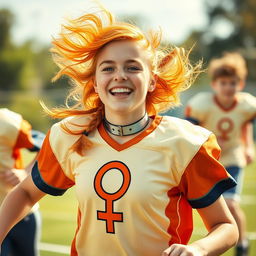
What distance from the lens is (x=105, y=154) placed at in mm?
2973

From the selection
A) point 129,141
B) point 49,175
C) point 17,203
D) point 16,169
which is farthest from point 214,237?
point 16,169

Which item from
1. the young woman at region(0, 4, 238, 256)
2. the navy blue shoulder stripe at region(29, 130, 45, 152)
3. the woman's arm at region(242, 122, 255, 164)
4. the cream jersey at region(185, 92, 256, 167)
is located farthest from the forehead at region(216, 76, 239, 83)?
the young woman at region(0, 4, 238, 256)

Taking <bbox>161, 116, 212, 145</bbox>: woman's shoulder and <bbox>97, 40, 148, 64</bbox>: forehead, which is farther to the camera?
<bbox>97, 40, 148, 64</bbox>: forehead

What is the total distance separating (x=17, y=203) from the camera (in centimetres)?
307

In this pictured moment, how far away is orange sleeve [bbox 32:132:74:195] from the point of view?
3078 mm

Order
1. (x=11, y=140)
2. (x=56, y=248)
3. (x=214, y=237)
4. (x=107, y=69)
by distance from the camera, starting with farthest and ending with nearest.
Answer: (x=56, y=248) → (x=11, y=140) → (x=107, y=69) → (x=214, y=237)

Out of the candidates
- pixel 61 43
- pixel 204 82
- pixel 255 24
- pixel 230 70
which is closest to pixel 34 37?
pixel 255 24

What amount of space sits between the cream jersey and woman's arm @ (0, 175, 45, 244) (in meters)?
4.18

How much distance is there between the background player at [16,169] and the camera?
4324 millimetres

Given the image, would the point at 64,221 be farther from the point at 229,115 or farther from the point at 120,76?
the point at 120,76

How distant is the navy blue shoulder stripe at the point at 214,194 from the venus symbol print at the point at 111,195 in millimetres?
330

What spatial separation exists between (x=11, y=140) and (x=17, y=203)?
53.8 inches

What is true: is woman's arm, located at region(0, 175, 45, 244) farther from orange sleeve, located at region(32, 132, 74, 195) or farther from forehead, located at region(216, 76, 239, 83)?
forehead, located at region(216, 76, 239, 83)

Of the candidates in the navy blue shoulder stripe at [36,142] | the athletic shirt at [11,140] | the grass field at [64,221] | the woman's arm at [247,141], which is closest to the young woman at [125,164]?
the athletic shirt at [11,140]
